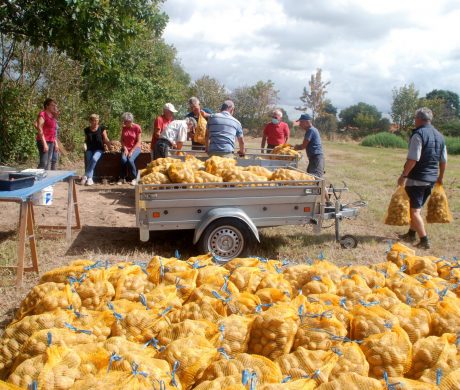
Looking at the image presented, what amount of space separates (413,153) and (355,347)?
15.5 feet

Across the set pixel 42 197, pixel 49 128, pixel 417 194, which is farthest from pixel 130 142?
pixel 417 194

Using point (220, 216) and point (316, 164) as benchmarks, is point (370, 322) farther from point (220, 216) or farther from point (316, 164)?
point (316, 164)

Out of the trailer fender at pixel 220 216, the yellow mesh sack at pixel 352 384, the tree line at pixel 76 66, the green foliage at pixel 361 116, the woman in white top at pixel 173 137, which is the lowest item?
the yellow mesh sack at pixel 352 384

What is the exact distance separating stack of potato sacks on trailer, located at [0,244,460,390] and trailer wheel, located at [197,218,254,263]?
178 centimetres

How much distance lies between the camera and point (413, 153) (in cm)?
667

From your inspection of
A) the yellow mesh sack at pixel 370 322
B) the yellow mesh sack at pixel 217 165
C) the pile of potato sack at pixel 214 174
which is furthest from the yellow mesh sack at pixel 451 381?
the yellow mesh sack at pixel 217 165

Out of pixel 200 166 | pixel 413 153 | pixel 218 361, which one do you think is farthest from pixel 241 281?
pixel 413 153

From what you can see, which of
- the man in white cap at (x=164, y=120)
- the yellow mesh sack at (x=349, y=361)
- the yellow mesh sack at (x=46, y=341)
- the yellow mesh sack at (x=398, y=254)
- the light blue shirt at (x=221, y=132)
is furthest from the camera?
the man in white cap at (x=164, y=120)

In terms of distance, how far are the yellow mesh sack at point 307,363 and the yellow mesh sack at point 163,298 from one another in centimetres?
93

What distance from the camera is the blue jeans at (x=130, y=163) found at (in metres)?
11.7

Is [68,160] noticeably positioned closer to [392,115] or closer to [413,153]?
[413,153]

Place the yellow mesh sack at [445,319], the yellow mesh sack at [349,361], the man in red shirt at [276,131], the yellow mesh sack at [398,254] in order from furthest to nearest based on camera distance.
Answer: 1. the man in red shirt at [276,131]
2. the yellow mesh sack at [398,254]
3. the yellow mesh sack at [445,319]
4. the yellow mesh sack at [349,361]

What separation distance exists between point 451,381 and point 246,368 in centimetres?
105

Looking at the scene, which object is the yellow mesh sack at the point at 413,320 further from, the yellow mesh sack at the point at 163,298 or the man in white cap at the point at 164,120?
the man in white cap at the point at 164,120
